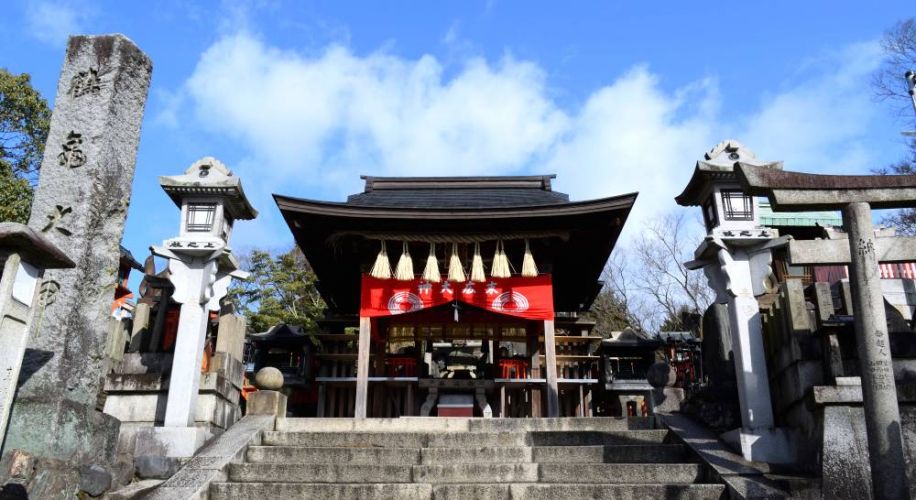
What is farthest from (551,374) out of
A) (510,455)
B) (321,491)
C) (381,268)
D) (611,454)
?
(321,491)

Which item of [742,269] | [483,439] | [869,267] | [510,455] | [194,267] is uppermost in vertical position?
[194,267]

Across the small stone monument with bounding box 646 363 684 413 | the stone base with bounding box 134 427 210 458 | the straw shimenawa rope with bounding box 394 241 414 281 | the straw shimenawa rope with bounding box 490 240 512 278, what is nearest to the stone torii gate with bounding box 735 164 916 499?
the small stone monument with bounding box 646 363 684 413

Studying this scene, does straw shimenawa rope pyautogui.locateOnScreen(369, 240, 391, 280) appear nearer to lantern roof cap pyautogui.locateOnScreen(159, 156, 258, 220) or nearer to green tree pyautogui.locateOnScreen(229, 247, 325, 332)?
lantern roof cap pyautogui.locateOnScreen(159, 156, 258, 220)

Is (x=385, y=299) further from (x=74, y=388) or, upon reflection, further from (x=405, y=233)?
(x=74, y=388)

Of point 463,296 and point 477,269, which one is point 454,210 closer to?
point 477,269

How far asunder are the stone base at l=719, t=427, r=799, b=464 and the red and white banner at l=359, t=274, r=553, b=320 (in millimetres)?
5057

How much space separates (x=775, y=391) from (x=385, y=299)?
6.69m

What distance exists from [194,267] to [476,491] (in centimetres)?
504

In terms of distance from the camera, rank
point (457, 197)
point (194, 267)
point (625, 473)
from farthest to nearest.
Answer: point (457, 197) < point (194, 267) < point (625, 473)

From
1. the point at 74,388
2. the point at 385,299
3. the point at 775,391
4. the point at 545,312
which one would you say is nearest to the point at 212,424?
the point at 74,388

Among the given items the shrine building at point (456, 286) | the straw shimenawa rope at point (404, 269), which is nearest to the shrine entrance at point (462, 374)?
the shrine building at point (456, 286)

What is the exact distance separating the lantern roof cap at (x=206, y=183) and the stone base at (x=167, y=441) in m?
3.13

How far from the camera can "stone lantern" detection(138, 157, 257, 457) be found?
7.75 metres

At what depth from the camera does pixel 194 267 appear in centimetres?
855
